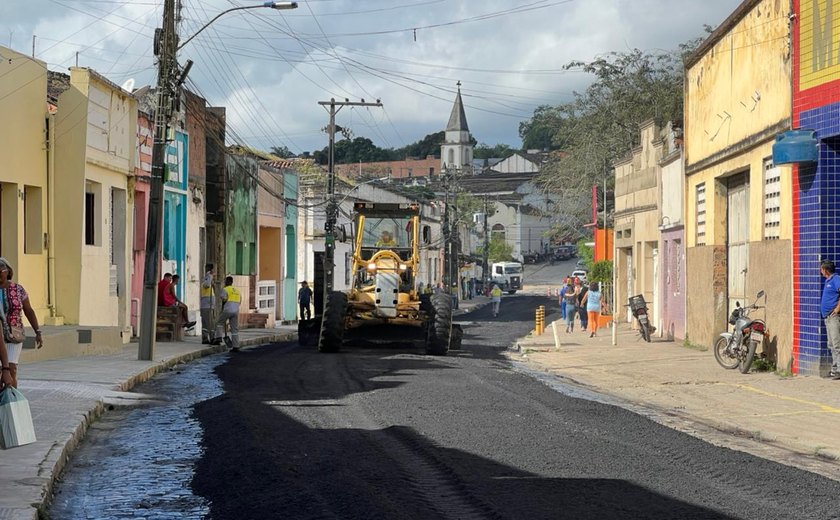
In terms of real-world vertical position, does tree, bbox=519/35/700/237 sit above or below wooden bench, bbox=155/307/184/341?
above

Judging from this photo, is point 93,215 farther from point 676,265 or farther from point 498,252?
point 498,252

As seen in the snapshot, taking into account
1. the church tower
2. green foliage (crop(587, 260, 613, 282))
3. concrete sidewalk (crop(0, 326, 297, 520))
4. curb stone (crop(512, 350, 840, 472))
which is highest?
the church tower

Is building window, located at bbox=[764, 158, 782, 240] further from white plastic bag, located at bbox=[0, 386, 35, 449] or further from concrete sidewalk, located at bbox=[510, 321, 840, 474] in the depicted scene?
white plastic bag, located at bbox=[0, 386, 35, 449]

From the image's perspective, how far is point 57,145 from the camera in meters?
26.6

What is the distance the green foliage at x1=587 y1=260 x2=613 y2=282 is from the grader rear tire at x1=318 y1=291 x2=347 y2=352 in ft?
74.2

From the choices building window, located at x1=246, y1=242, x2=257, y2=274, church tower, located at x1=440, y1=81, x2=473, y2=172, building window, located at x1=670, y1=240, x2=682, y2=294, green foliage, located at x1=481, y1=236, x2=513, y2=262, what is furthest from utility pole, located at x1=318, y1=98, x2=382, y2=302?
church tower, located at x1=440, y1=81, x2=473, y2=172

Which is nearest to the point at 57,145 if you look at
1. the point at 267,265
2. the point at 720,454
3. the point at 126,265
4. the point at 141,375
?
the point at 126,265

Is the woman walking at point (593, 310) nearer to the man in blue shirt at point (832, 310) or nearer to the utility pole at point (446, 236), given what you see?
the man in blue shirt at point (832, 310)

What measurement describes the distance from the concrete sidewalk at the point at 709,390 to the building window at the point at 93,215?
31.9 ft

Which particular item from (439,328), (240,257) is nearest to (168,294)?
(439,328)

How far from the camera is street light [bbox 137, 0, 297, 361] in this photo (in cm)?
2275

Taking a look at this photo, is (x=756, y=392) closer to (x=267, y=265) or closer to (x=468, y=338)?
(x=468, y=338)

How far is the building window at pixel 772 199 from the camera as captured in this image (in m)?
21.0

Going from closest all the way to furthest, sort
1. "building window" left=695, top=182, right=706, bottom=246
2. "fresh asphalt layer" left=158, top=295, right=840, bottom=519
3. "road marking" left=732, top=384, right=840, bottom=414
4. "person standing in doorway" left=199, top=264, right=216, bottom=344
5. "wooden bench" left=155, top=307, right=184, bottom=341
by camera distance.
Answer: "fresh asphalt layer" left=158, top=295, right=840, bottom=519 → "road marking" left=732, top=384, right=840, bottom=414 → "building window" left=695, top=182, right=706, bottom=246 → "person standing in doorway" left=199, top=264, right=216, bottom=344 → "wooden bench" left=155, top=307, right=184, bottom=341
